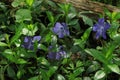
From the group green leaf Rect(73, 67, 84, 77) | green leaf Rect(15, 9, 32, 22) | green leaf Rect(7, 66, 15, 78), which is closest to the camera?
green leaf Rect(73, 67, 84, 77)

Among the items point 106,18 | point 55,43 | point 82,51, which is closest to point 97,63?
point 82,51

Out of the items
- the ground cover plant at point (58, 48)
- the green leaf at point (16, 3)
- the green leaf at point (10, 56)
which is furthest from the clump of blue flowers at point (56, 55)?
the green leaf at point (16, 3)

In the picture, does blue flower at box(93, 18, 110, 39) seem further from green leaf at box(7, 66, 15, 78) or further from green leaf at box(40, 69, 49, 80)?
green leaf at box(7, 66, 15, 78)

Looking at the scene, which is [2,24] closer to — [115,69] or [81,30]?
[81,30]

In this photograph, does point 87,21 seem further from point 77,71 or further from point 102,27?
point 77,71

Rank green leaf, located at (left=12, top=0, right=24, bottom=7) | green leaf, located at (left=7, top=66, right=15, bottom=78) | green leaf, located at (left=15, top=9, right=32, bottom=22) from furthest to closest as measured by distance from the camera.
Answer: green leaf, located at (left=12, top=0, right=24, bottom=7), green leaf, located at (left=15, top=9, right=32, bottom=22), green leaf, located at (left=7, top=66, right=15, bottom=78)

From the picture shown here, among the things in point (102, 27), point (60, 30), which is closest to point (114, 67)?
point (102, 27)

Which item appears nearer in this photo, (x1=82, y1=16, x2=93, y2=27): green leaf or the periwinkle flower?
the periwinkle flower

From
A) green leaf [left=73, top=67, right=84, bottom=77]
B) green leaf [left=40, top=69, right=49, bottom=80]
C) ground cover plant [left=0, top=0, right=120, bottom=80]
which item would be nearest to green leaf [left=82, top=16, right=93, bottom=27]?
ground cover plant [left=0, top=0, right=120, bottom=80]
